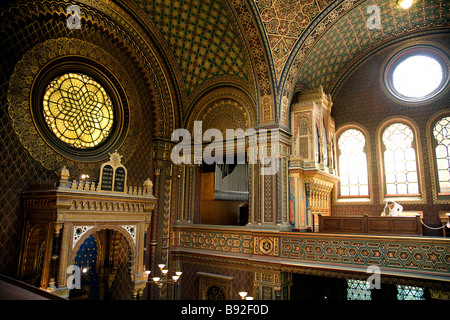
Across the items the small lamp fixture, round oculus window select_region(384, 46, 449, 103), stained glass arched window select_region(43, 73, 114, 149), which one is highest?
the small lamp fixture

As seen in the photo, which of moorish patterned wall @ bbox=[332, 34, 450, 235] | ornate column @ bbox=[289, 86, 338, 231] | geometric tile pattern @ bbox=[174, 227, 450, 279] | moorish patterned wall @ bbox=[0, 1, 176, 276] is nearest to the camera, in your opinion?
geometric tile pattern @ bbox=[174, 227, 450, 279]

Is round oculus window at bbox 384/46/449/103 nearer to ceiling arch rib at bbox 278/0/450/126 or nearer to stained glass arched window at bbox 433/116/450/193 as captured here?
ceiling arch rib at bbox 278/0/450/126

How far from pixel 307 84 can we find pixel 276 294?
6782mm

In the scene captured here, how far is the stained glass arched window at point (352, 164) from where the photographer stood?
1113 cm

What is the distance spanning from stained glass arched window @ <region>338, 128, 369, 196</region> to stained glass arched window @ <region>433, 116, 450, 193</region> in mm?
2114

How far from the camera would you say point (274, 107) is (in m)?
9.27

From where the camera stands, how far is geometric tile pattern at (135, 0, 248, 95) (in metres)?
9.28

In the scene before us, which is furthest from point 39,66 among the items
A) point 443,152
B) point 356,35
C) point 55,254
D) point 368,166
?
point 443,152

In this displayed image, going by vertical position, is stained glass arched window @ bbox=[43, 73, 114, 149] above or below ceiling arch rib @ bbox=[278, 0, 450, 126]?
below

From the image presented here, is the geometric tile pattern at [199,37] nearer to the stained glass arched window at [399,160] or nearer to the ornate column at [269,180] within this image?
the ornate column at [269,180]

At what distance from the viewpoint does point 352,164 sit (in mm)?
11375

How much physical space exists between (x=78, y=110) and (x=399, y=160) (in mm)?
9946

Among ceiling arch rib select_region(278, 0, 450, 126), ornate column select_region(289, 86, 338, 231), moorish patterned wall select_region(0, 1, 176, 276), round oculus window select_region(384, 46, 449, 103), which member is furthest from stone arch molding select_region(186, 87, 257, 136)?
round oculus window select_region(384, 46, 449, 103)
